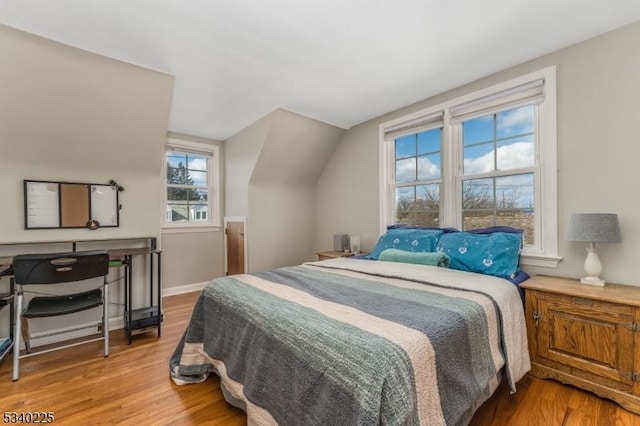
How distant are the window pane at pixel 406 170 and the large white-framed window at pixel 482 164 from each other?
1 centimetres

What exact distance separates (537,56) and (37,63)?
3907 millimetres

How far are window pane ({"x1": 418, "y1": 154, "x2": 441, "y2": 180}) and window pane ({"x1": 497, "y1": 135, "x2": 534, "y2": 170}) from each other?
1.99 feet

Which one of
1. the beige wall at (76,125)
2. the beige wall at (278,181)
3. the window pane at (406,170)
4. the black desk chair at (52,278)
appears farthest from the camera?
the beige wall at (278,181)

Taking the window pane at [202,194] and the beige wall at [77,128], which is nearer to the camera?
the beige wall at [77,128]

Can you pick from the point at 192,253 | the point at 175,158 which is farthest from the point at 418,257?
the point at 175,158

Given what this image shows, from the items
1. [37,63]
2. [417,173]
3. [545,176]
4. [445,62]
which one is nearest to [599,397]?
[545,176]

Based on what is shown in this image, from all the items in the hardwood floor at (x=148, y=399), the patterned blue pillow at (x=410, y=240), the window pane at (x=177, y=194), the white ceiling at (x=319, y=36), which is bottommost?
the hardwood floor at (x=148, y=399)

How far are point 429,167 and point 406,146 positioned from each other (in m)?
0.43

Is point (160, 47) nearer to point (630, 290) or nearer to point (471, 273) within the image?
point (471, 273)

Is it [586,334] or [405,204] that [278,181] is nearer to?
[405,204]

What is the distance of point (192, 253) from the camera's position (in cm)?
421

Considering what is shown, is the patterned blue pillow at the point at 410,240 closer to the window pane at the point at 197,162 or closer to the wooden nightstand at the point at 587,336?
the wooden nightstand at the point at 587,336

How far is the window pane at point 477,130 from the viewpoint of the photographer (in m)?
2.75

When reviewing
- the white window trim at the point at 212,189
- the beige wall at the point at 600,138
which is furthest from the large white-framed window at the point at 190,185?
the beige wall at the point at 600,138
